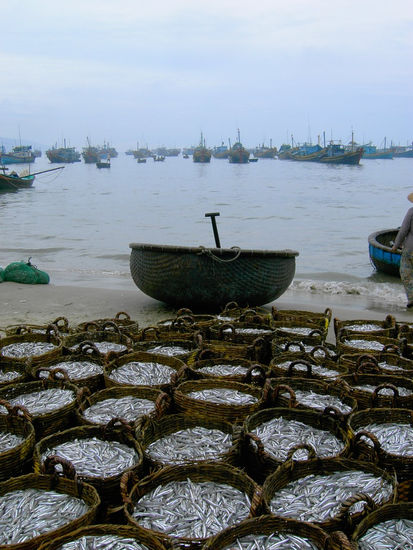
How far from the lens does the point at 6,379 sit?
15.3 ft

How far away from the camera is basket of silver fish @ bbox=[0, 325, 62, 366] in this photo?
4957mm

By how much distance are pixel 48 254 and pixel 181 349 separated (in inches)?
571

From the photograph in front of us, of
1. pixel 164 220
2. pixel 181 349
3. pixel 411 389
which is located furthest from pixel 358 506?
pixel 164 220

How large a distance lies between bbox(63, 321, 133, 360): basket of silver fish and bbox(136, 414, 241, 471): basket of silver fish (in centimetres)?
175

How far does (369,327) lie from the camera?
260 inches

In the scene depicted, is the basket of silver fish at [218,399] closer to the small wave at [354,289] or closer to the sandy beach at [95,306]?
the sandy beach at [95,306]

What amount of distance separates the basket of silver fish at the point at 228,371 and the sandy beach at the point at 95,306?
2952 mm

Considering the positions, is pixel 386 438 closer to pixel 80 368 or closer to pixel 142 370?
pixel 142 370

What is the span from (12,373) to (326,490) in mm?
3012

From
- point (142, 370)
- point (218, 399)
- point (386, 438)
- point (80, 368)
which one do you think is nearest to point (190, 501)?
point (218, 399)

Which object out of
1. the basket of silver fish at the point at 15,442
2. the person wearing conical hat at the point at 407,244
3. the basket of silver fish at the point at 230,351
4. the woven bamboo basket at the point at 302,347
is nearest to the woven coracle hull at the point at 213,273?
the person wearing conical hat at the point at 407,244

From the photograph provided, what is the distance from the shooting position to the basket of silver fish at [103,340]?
542 centimetres

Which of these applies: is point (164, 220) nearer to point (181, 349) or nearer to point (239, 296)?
point (239, 296)

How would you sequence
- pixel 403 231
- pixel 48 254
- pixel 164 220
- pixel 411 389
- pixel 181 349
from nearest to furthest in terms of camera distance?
pixel 411 389, pixel 181 349, pixel 403 231, pixel 48 254, pixel 164 220
